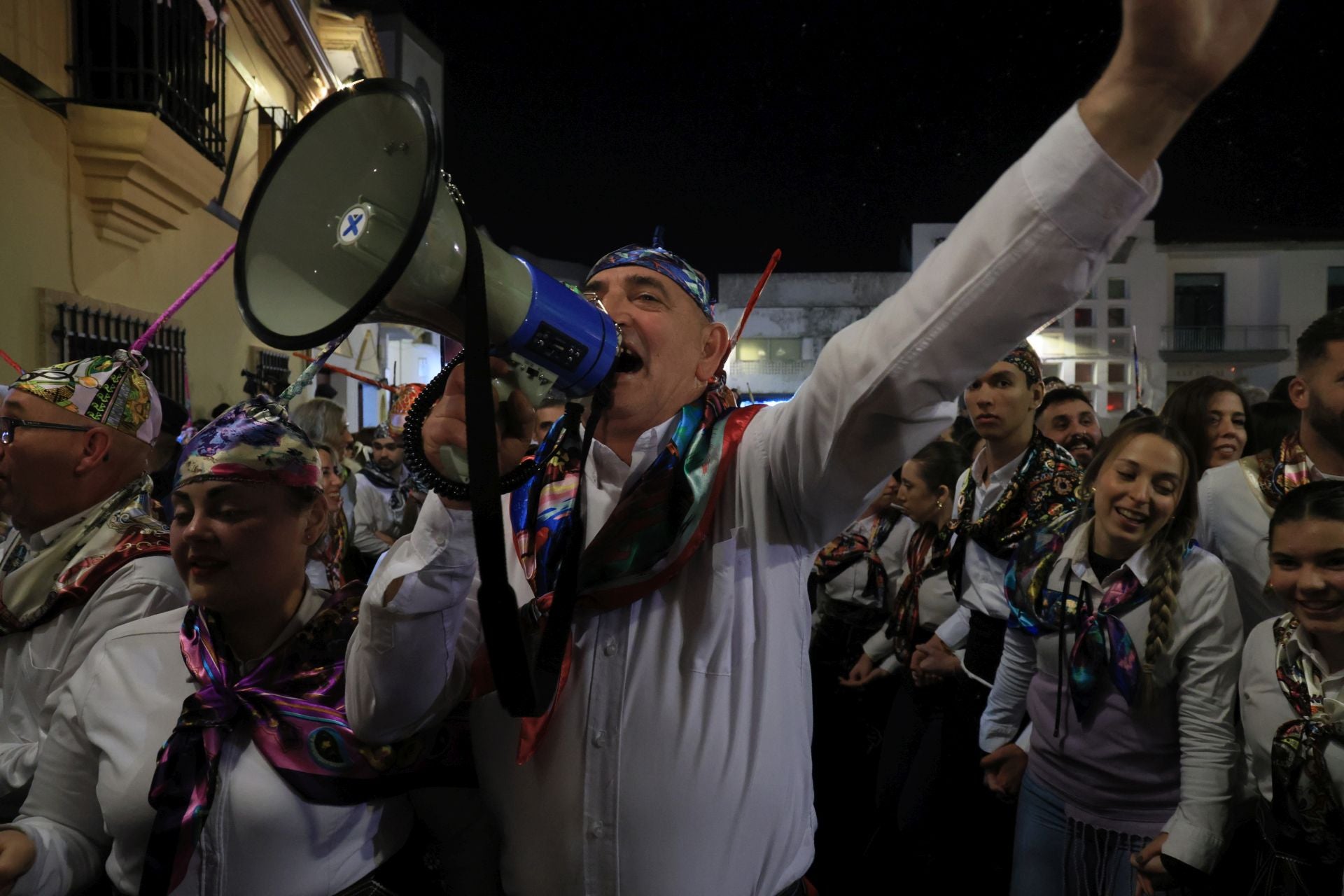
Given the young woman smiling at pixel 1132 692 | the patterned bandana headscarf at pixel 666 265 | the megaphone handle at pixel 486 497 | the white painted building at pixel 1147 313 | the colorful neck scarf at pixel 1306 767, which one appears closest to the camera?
the megaphone handle at pixel 486 497

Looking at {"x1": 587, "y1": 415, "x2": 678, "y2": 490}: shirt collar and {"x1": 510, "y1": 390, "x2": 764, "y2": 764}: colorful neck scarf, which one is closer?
{"x1": 510, "y1": 390, "x2": 764, "y2": 764}: colorful neck scarf

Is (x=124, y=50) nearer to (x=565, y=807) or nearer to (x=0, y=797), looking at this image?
(x=0, y=797)

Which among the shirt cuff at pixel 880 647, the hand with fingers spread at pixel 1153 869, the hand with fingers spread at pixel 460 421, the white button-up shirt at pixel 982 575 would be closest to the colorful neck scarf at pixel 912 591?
the shirt cuff at pixel 880 647

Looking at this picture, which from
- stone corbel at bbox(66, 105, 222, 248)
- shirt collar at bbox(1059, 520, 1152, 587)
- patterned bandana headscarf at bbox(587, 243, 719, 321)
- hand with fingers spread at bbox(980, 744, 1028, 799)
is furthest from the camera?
stone corbel at bbox(66, 105, 222, 248)

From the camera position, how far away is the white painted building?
28.1m

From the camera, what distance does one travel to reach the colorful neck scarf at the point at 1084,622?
8.23 ft

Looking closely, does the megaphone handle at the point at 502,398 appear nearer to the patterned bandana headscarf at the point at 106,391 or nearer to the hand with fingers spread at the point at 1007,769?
the patterned bandana headscarf at the point at 106,391

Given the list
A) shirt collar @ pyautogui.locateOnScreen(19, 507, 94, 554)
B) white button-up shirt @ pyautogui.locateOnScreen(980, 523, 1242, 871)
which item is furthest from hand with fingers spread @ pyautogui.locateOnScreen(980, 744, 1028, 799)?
shirt collar @ pyautogui.locateOnScreen(19, 507, 94, 554)

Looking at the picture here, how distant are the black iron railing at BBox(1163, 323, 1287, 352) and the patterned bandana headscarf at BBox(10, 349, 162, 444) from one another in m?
31.7

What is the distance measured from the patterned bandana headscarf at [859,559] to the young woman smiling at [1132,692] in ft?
6.16

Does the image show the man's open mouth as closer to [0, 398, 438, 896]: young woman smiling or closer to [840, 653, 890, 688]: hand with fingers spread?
[0, 398, 438, 896]: young woman smiling

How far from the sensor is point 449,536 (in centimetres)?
141

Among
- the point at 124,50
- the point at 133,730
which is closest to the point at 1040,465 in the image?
the point at 133,730

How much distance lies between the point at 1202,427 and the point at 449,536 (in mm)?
3521
